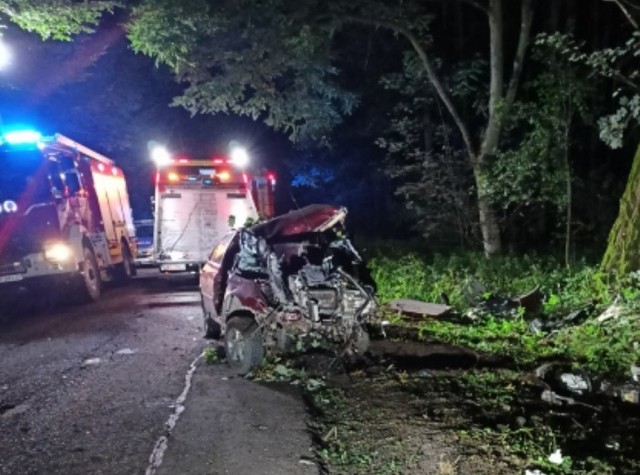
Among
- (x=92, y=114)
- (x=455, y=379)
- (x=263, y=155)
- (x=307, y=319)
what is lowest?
(x=455, y=379)

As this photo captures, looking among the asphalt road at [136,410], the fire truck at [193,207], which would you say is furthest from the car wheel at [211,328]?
the fire truck at [193,207]

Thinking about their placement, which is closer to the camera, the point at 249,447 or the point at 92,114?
the point at 249,447

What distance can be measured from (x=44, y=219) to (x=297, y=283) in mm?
7027

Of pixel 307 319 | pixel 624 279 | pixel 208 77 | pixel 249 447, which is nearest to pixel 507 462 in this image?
pixel 249 447

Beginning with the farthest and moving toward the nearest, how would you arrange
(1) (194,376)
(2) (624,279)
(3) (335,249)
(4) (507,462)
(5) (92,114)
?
(5) (92,114), (2) (624,279), (3) (335,249), (1) (194,376), (4) (507,462)

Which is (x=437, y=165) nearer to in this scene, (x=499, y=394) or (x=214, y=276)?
(x=214, y=276)

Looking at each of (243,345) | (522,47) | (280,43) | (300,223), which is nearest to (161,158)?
(280,43)

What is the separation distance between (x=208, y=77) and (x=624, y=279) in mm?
9768

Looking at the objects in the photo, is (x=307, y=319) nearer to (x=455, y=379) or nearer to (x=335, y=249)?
(x=335, y=249)

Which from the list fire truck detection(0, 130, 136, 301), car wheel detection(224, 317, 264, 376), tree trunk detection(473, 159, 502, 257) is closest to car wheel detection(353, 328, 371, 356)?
car wheel detection(224, 317, 264, 376)

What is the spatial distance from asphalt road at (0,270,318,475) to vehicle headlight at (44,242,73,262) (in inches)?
83.0

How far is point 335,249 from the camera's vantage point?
7.62 metres

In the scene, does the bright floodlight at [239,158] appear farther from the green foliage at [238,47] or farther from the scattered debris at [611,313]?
the scattered debris at [611,313]

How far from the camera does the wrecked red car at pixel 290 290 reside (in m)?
6.87
